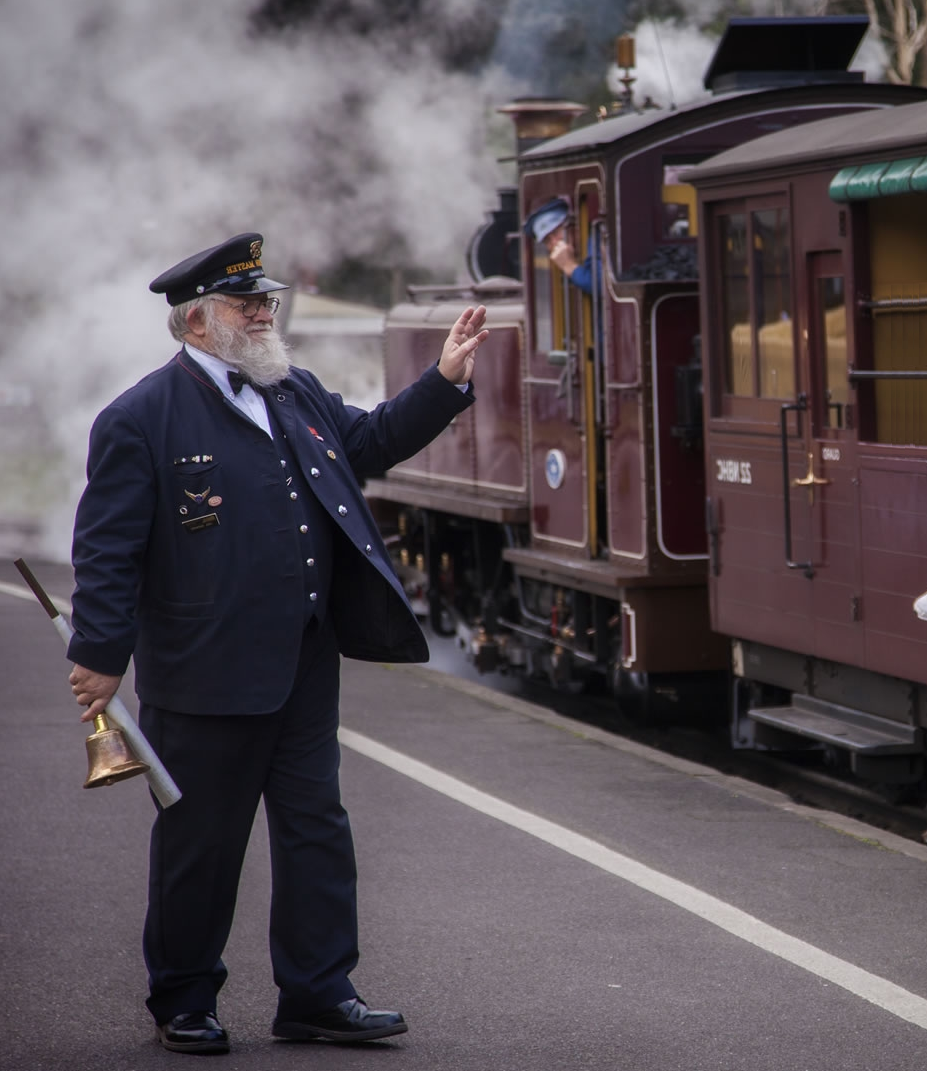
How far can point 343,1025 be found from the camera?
439cm

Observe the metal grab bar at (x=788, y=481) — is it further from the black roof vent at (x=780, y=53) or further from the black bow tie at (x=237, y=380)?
the black bow tie at (x=237, y=380)

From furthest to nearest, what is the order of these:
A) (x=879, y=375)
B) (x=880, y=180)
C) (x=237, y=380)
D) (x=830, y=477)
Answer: (x=830, y=477)
(x=879, y=375)
(x=880, y=180)
(x=237, y=380)

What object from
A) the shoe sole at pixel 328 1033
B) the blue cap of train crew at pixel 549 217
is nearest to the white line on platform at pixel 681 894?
the shoe sole at pixel 328 1033

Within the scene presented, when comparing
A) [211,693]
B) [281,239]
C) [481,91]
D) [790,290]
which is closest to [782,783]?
[790,290]

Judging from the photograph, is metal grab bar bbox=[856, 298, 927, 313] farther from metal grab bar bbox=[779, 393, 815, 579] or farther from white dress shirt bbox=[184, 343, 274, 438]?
white dress shirt bbox=[184, 343, 274, 438]

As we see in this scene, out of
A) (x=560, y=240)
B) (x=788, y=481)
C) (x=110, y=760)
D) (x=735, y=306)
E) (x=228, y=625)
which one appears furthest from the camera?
(x=560, y=240)

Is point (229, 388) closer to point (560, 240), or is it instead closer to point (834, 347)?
point (834, 347)

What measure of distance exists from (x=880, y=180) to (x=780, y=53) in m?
3.12

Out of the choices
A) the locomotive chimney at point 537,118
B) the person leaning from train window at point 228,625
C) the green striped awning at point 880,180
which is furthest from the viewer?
the locomotive chimney at point 537,118

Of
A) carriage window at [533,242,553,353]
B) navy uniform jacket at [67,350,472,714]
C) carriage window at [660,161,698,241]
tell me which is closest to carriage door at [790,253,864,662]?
carriage window at [660,161,698,241]

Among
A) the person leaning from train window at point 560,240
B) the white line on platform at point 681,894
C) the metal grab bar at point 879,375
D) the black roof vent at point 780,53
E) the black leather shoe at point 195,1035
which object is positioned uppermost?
the black roof vent at point 780,53

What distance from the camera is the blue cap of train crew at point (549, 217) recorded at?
952cm

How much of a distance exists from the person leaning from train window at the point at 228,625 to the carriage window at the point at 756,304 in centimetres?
347

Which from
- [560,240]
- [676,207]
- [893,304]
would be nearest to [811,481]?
[893,304]
